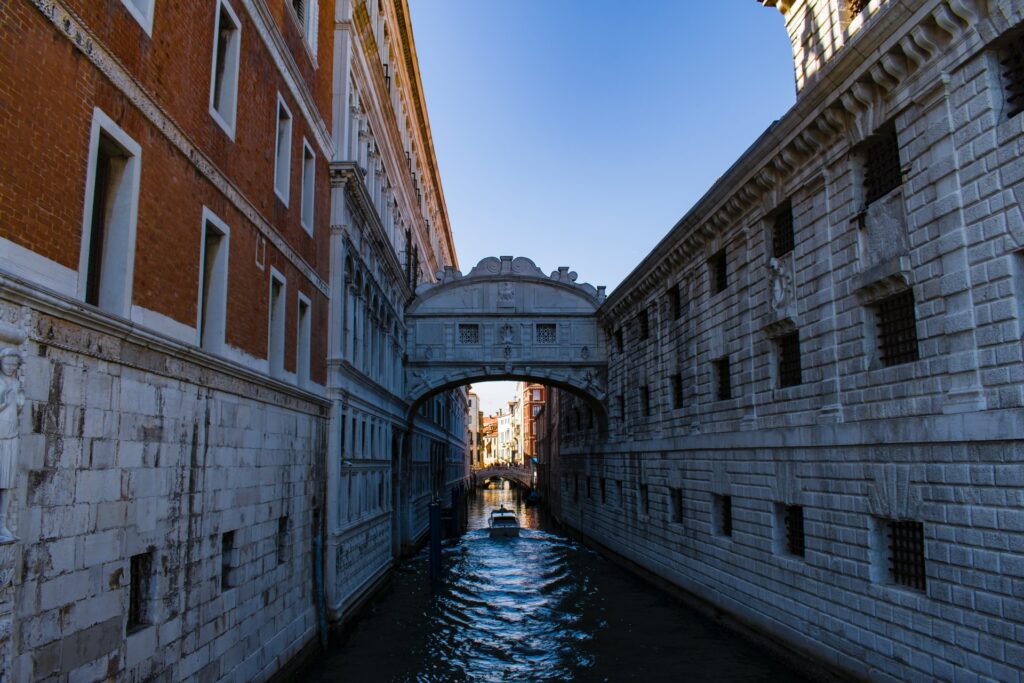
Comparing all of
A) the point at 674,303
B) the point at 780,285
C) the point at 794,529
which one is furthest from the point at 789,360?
the point at 674,303

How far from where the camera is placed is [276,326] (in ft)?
40.0

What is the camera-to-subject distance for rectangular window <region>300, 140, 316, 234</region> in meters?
14.0

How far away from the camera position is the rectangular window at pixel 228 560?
379 inches

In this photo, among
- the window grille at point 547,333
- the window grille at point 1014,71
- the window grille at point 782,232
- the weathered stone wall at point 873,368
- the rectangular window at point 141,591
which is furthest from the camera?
the window grille at point 547,333

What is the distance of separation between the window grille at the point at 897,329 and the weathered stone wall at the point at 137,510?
8.87m

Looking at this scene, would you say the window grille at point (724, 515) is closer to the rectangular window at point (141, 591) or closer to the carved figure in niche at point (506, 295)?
the rectangular window at point (141, 591)

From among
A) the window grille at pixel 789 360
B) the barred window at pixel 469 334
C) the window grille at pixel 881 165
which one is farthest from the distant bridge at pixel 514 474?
the window grille at pixel 881 165

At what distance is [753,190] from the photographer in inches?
556

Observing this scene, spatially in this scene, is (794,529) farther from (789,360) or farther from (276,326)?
(276,326)

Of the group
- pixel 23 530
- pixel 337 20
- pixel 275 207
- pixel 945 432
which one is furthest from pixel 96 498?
pixel 337 20

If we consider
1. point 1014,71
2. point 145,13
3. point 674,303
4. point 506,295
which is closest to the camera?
point 145,13

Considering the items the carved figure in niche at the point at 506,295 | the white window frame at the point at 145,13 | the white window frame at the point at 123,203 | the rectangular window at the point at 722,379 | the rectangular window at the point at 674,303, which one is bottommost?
the rectangular window at the point at 722,379

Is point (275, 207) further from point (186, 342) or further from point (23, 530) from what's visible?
point (23, 530)

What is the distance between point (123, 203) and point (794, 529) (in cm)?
1144
